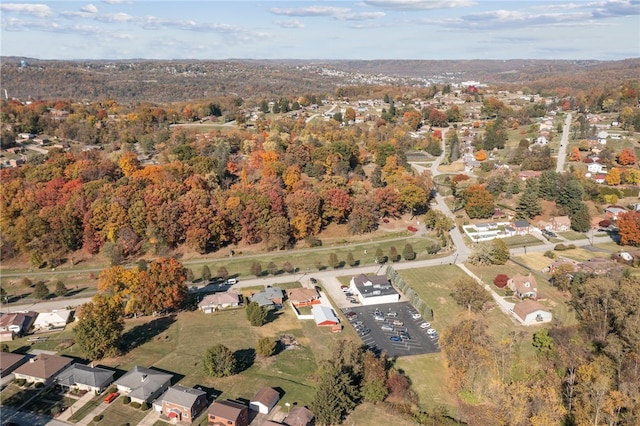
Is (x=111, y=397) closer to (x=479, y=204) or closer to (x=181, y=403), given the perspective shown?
(x=181, y=403)

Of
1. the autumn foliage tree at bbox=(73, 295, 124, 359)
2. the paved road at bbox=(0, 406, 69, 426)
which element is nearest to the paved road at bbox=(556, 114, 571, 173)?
the autumn foliage tree at bbox=(73, 295, 124, 359)

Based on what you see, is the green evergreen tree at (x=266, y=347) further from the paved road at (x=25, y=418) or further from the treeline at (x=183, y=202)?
the treeline at (x=183, y=202)

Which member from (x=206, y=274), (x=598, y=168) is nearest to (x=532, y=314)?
(x=206, y=274)

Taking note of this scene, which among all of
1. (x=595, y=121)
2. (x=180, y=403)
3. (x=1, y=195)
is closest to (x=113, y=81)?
(x=1, y=195)

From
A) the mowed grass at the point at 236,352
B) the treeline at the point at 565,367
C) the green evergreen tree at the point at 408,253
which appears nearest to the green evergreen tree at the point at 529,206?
the green evergreen tree at the point at 408,253

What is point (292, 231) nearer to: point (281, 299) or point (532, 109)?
point (281, 299)
